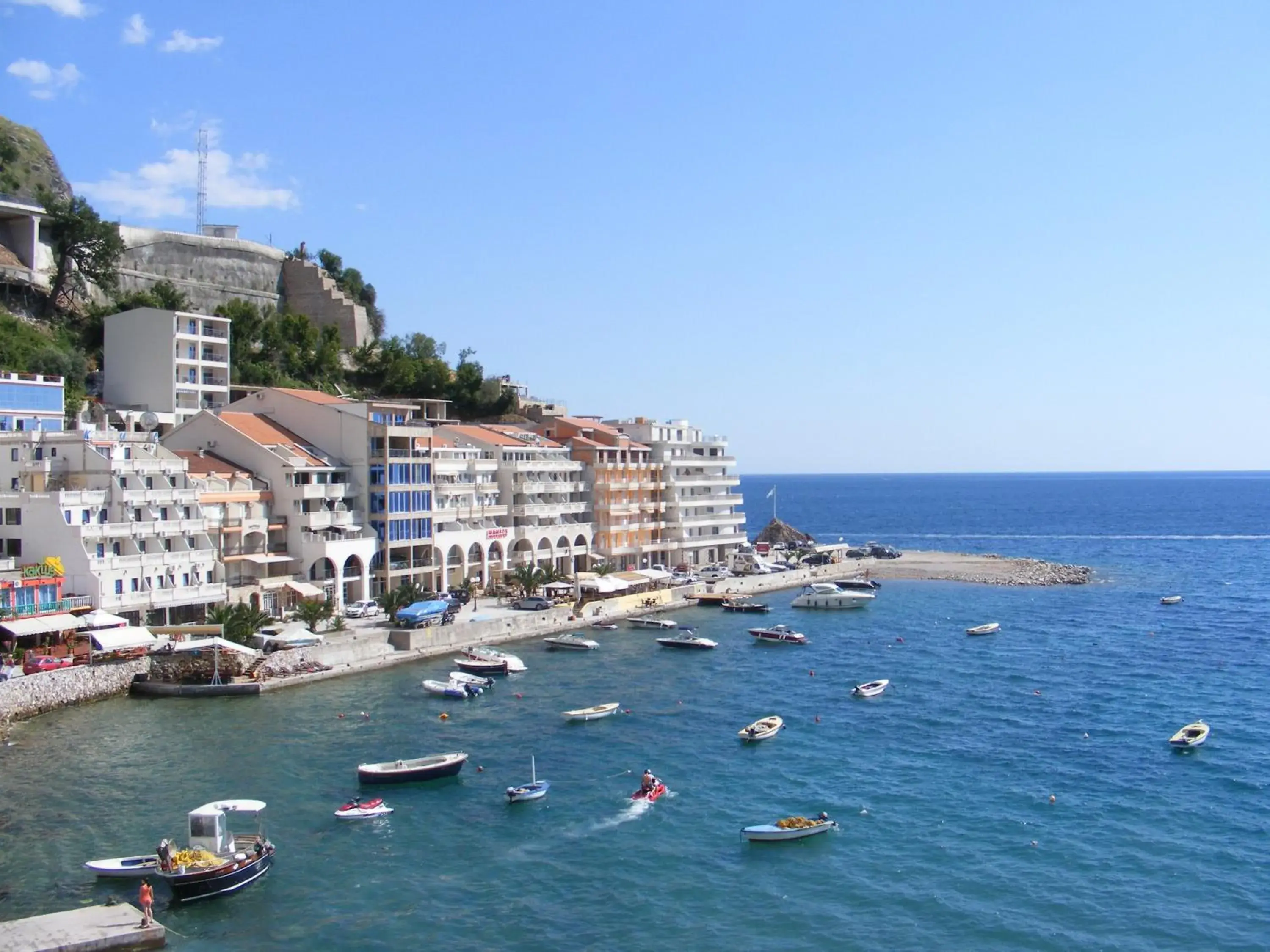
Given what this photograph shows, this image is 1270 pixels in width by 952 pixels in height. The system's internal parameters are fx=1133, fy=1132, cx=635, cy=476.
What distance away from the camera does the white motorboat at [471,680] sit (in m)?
55.9

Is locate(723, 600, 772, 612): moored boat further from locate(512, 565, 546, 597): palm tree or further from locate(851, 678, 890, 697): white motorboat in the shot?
locate(851, 678, 890, 697): white motorboat

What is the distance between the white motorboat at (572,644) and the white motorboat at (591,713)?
1576 cm

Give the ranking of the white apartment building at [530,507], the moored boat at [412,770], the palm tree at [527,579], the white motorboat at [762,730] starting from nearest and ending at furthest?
1. the moored boat at [412,770]
2. the white motorboat at [762,730]
3. the palm tree at [527,579]
4. the white apartment building at [530,507]

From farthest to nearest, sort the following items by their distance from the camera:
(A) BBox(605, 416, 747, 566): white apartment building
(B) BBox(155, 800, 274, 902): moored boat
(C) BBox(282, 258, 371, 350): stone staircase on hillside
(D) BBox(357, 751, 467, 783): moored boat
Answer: (C) BBox(282, 258, 371, 350): stone staircase on hillside → (A) BBox(605, 416, 747, 566): white apartment building → (D) BBox(357, 751, 467, 783): moored boat → (B) BBox(155, 800, 274, 902): moored boat

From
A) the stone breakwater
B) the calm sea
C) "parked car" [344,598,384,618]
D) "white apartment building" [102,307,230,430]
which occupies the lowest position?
the calm sea

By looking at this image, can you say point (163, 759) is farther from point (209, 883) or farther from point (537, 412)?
point (537, 412)

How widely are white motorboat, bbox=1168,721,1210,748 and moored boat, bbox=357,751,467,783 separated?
29579 mm

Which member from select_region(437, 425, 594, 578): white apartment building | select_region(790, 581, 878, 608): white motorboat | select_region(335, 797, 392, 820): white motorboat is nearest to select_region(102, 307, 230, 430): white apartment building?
select_region(437, 425, 594, 578): white apartment building

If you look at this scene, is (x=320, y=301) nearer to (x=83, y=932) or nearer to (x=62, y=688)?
(x=62, y=688)

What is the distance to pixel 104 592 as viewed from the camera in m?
57.0

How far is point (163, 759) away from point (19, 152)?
7631 cm

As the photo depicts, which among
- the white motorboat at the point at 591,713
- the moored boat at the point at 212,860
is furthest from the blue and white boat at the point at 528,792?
the white motorboat at the point at 591,713

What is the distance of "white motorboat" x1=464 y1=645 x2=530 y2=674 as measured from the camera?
200ft

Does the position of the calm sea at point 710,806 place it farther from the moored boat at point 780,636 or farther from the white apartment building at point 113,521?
the white apartment building at point 113,521
